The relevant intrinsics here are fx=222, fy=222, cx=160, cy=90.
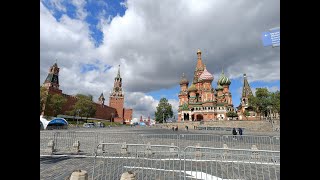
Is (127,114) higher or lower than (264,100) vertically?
lower

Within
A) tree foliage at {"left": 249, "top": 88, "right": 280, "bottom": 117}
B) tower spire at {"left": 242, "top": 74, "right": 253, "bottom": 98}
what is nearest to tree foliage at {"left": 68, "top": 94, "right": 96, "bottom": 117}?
tree foliage at {"left": 249, "top": 88, "right": 280, "bottom": 117}

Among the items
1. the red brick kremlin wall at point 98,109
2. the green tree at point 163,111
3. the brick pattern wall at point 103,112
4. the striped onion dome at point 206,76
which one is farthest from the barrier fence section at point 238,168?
the brick pattern wall at point 103,112

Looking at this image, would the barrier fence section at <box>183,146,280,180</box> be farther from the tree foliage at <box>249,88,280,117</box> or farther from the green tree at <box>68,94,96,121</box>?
the green tree at <box>68,94,96,121</box>

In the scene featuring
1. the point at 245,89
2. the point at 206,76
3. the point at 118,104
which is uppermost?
the point at 206,76

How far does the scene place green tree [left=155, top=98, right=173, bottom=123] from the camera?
90.3 m

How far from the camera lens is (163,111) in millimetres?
90938

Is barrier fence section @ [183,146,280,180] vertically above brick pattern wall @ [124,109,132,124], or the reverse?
barrier fence section @ [183,146,280,180]

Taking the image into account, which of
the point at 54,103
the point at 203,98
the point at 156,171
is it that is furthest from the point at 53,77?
the point at 156,171

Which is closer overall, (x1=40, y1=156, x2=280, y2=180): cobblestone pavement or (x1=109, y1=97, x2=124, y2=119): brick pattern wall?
(x1=40, y1=156, x2=280, y2=180): cobblestone pavement

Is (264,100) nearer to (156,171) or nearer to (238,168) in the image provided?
(156,171)

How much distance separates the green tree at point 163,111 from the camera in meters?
90.3
